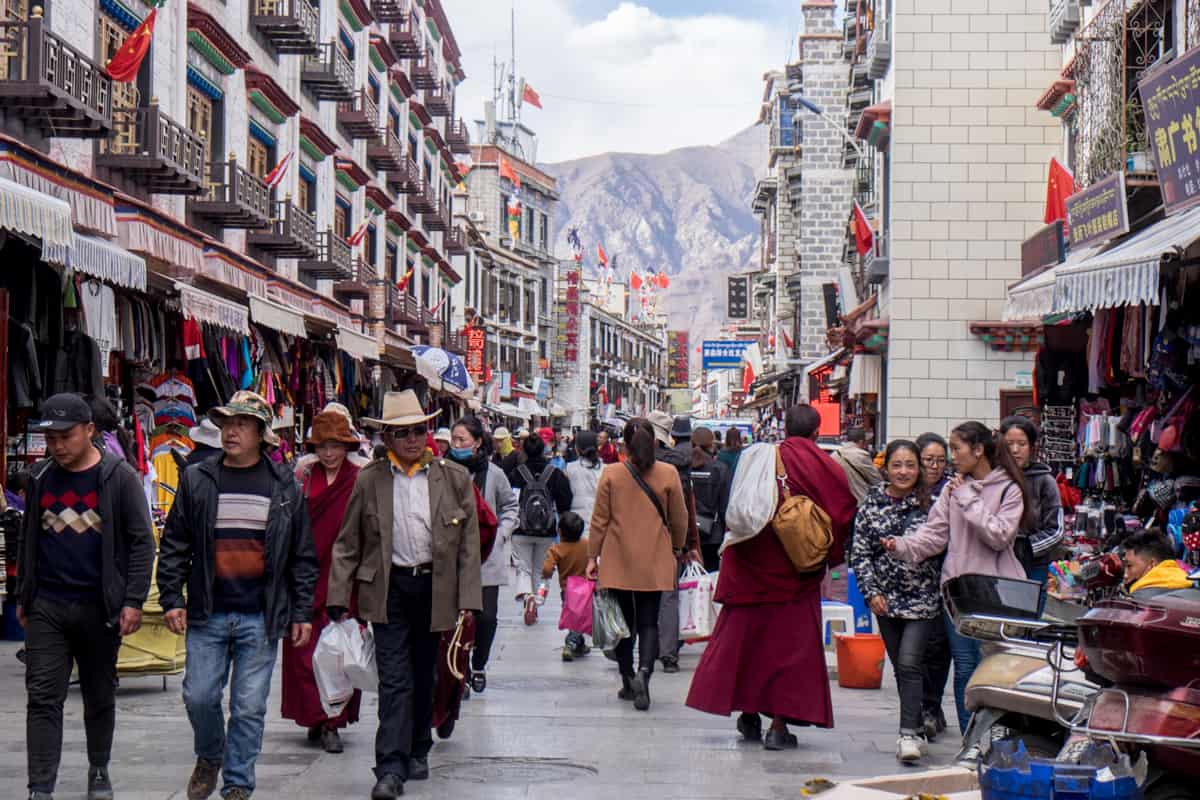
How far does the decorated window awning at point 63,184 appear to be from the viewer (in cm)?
1137

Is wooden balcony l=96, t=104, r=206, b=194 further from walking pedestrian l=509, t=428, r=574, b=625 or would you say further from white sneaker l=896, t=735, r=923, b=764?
white sneaker l=896, t=735, r=923, b=764

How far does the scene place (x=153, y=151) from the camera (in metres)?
16.8

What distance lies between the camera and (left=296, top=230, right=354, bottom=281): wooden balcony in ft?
90.8

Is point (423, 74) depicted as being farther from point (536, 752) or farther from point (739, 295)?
point (739, 295)

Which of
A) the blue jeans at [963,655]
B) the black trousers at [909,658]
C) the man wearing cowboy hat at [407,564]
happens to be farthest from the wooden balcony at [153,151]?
the blue jeans at [963,655]

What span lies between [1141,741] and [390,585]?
3860mm

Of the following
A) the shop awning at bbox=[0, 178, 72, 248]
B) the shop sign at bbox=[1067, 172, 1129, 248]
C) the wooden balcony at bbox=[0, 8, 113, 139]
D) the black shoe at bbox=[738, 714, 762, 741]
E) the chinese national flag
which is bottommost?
the black shoe at bbox=[738, 714, 762, 741]

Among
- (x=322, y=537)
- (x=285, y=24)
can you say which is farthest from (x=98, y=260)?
(x=285, y=24)

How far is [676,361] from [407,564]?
5381 inches

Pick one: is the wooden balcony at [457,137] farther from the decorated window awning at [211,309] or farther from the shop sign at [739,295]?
the shop sign at [739,295]

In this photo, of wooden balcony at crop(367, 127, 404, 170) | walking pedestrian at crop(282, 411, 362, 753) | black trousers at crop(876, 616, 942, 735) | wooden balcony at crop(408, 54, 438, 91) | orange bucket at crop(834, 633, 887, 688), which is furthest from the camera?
wooden balcony at crop(408, 54, 438, 91)

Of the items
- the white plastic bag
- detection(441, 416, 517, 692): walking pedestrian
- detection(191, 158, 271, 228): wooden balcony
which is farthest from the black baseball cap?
detection(191, 158, 271, 228): wooden balcony

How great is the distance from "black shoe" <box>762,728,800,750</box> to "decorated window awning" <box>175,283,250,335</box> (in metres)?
7.39

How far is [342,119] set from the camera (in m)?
31.4
